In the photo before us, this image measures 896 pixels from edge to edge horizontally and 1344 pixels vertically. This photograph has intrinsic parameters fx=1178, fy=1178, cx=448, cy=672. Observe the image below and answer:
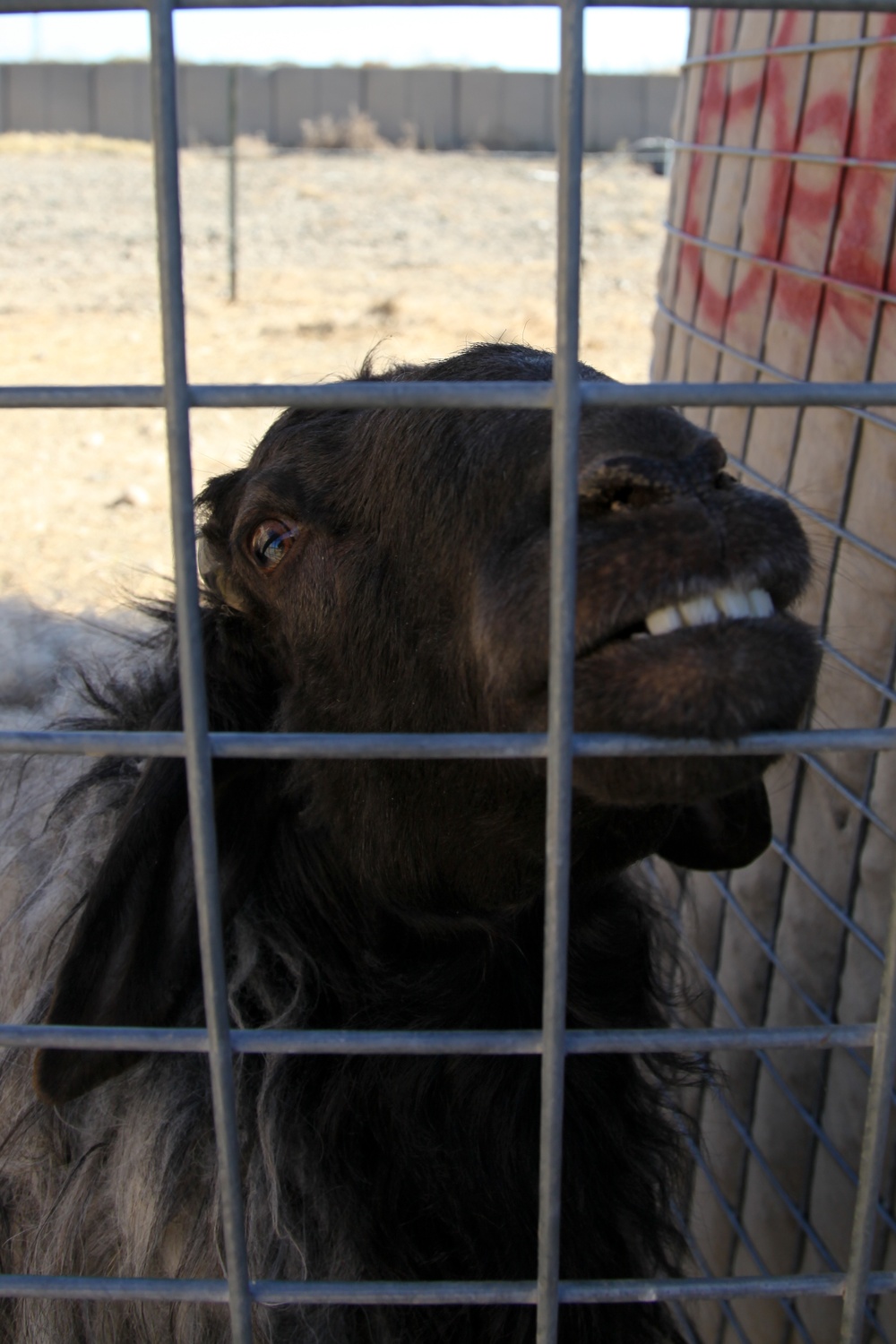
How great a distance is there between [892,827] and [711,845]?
38 cm

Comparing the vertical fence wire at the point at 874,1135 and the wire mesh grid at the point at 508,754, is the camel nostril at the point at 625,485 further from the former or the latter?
the vertical fence wire at the point at 874,1135

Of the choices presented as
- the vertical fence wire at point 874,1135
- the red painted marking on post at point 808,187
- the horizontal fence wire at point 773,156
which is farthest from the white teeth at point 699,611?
the horizontal fence wire at point 773,156

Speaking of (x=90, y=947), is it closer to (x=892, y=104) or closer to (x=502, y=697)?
(x=502, y=697)

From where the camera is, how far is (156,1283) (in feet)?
4.53

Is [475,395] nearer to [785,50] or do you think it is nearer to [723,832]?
[723,832]

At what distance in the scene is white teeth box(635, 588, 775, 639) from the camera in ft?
4.66

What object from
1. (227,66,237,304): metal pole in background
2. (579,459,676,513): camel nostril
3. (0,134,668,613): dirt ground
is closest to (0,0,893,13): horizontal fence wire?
(579,459,676,513): camel nostril

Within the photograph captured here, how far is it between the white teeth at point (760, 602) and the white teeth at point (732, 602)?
0.01 metres

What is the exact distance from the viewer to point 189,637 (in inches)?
48.5

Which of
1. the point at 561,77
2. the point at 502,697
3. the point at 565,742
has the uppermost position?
the point at 561,77

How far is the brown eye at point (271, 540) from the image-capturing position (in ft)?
7.22

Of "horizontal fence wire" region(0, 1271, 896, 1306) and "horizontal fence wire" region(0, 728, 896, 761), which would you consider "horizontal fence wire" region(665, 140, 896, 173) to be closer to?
"horizontal fence wire" region(0, 728, 896, 761)

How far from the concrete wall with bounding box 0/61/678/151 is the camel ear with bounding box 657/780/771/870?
128 feet

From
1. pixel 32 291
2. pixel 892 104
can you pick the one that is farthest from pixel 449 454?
pixel 32 291
